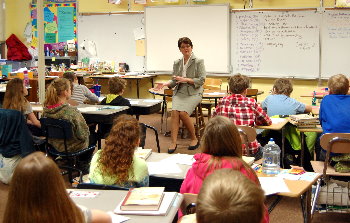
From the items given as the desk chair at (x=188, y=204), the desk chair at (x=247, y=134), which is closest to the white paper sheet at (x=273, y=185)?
the desk chair at (x=188, y=204)

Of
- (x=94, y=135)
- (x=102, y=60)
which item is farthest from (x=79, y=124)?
(x=102, y=60)

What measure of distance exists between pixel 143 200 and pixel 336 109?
2.49 meters

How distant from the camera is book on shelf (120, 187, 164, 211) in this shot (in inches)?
85.4

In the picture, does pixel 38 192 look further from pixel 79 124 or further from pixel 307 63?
pixel 307 63

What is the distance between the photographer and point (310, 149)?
15.5 feet

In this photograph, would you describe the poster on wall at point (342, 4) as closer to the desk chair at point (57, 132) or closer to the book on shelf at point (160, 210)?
the desk chair at point (57, 132)

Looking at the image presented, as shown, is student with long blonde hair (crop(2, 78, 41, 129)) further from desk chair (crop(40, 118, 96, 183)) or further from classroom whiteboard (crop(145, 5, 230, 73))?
classroom whiteboard (crop(145, 5, 230, 73))

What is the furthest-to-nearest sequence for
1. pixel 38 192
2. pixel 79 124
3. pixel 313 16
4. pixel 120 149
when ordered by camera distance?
1. pixel 313 16
2. pixel 79 124
3. pixel 120 149
4. pixel 38 192

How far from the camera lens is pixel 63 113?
178 inches

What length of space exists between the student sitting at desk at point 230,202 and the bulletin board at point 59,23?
29.2 feet

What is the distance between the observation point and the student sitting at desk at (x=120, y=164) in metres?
2.71

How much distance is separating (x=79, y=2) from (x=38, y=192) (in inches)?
341

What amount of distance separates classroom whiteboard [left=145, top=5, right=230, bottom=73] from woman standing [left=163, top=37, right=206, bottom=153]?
2.24 meters

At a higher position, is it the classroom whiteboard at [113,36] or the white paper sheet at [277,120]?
the classroom whiteboard at [113,36]
